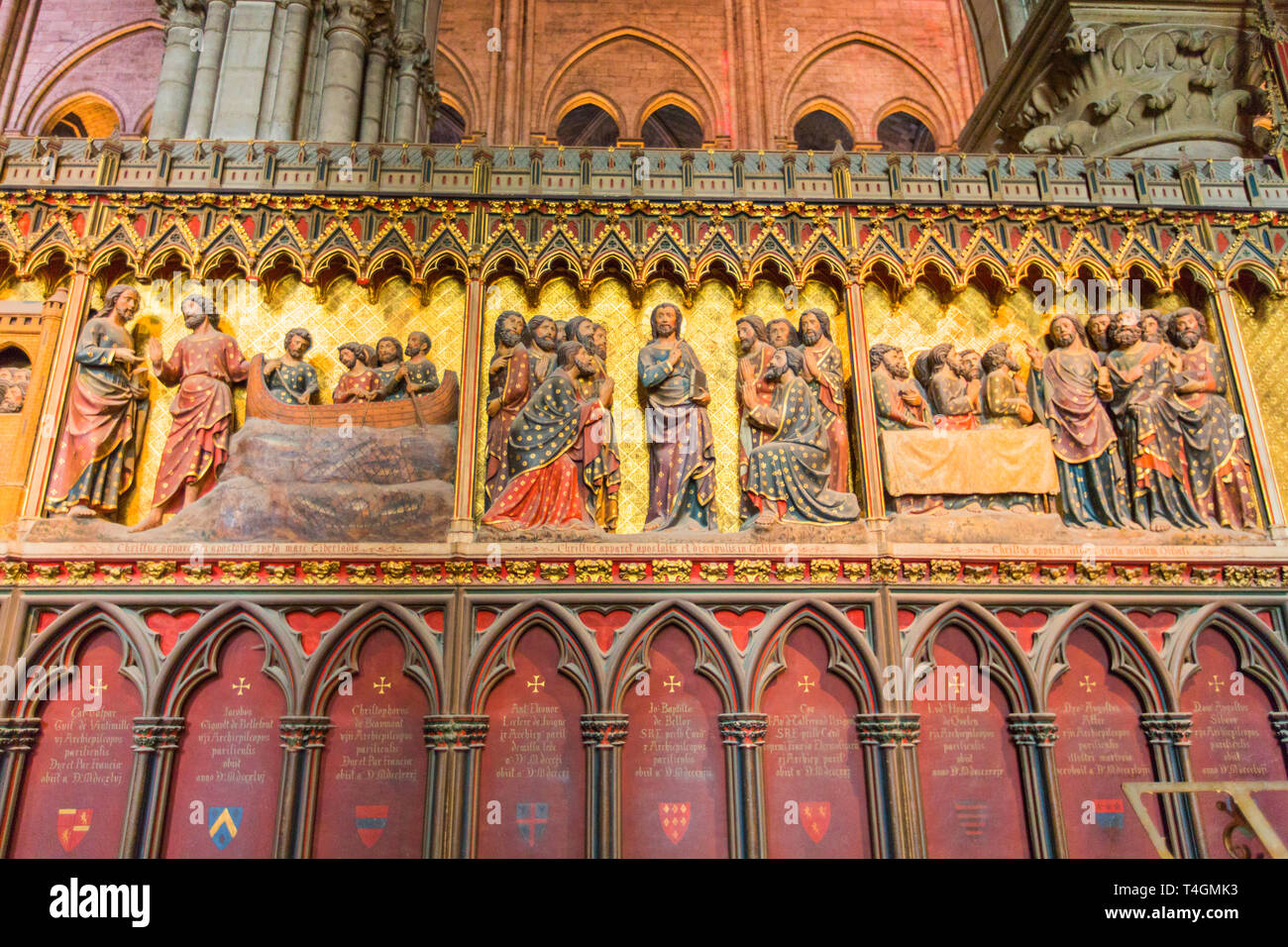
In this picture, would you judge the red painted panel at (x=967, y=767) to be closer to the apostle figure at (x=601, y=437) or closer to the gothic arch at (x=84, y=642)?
the apostle figure at (x=601, y=437)

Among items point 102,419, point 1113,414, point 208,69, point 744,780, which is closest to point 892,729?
point 744,780

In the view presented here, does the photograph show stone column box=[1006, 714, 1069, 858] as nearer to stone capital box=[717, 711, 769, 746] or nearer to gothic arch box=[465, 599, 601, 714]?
stone capital box=[717, 711, 769, 746]

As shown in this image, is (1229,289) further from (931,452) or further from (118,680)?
(118,680)

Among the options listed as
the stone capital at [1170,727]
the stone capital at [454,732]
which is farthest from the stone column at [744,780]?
the stone capital at [1170,727]

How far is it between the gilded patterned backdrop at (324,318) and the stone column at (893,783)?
4.59m

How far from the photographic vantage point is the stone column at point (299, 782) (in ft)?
21.1

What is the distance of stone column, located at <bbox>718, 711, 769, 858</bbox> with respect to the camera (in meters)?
6.55

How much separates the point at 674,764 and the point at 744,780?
0.54 m

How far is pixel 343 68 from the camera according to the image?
11.8 meters

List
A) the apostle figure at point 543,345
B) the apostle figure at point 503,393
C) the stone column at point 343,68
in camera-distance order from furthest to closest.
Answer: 1. the stone column at point 343,68
2. the apostle figure at point 543,345
3. the apostle figure at point 503,393

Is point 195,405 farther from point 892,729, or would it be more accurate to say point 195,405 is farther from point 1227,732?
point 1227,732
